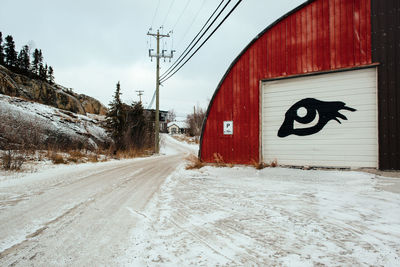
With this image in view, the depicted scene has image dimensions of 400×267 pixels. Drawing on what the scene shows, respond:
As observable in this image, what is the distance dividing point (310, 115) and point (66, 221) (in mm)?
8223

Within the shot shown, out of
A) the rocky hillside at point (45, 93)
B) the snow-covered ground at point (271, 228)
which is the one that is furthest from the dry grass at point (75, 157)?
the rocky hillside at point (45, 93)

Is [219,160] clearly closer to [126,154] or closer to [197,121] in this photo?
[126,154]

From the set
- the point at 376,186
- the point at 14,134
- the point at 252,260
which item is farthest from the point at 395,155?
the point at 14,134

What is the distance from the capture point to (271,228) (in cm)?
293

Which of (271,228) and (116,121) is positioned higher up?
(116,121)

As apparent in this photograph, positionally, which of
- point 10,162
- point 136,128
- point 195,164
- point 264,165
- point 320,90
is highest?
point 320,90

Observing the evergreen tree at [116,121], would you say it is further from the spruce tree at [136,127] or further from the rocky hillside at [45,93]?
the rocky hillside at [45,93]

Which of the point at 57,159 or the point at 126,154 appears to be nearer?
the point at 57,159

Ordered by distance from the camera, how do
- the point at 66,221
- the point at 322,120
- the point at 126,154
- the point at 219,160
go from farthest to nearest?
the point at 126,154, the point at 219,160, the point at 322,120, the point at 66,221

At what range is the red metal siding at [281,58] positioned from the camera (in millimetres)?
7426

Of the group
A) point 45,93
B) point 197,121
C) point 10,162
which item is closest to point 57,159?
point 10,162

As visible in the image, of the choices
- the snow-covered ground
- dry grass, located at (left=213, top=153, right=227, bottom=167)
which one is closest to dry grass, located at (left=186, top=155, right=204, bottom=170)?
dry grass, located at (left=213, top=153, right=227, bottom=167)

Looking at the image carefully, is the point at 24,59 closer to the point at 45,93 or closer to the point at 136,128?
the point at 45,93

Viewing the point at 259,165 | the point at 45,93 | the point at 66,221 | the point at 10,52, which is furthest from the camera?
the point at 10,52
